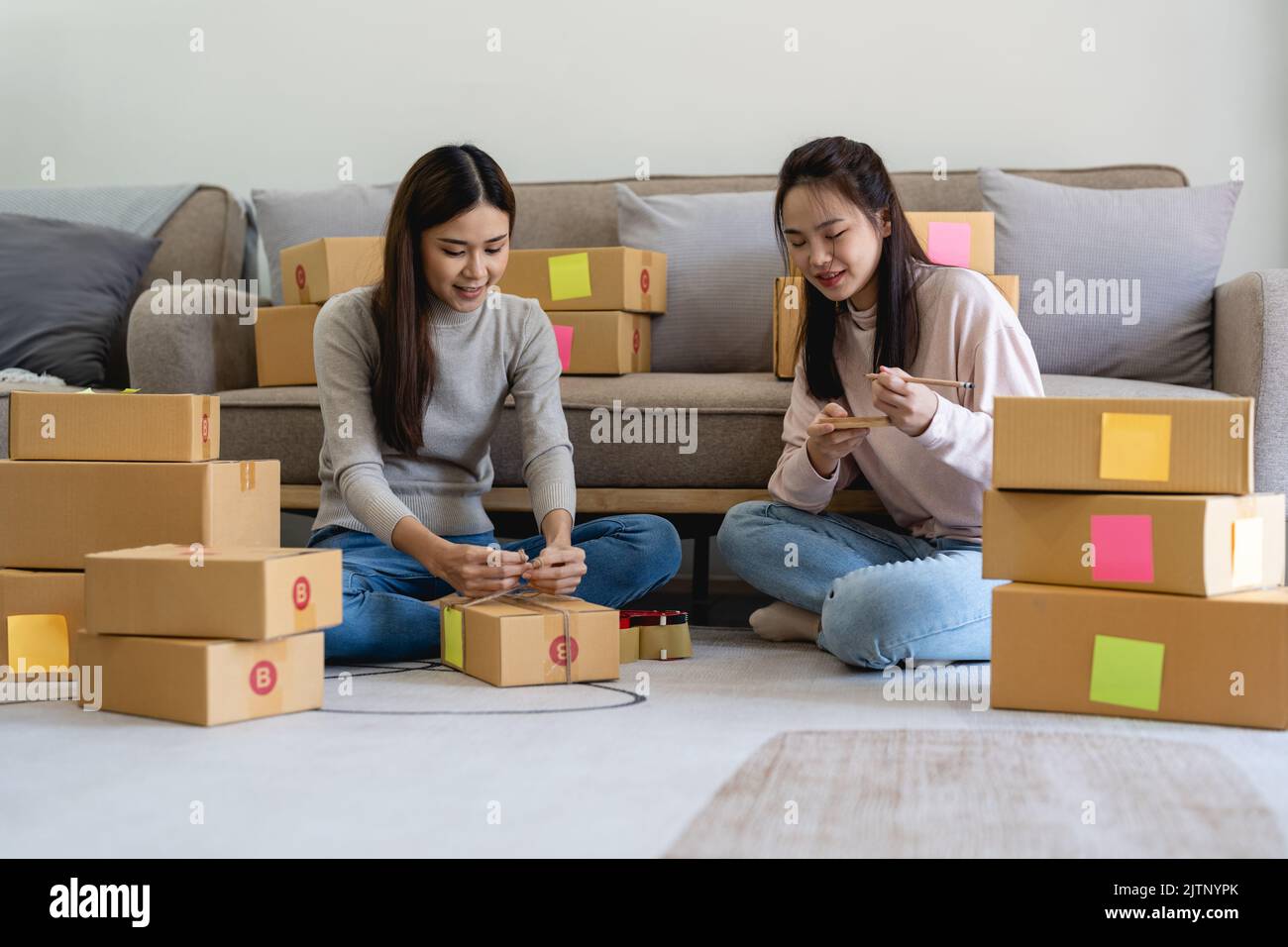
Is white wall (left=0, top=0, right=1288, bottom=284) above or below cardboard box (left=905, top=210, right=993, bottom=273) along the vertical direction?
above

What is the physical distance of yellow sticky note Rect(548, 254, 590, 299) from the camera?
2.27 metres

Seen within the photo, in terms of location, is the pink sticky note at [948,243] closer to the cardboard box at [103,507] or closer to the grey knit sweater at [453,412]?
the grey knit sweater at [453,412]

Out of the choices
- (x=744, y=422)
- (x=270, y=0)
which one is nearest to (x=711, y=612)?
(x=744, y=422)

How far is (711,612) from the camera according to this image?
2.41 meters

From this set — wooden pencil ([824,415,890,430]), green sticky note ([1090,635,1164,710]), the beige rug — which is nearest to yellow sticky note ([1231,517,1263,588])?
green sticky note ([1090,635,1164,710])

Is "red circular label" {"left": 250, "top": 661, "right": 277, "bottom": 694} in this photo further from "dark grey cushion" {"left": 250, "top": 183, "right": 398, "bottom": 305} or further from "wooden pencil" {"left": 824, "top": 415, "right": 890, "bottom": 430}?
"dark grey cushion" {"left": 250, "top": 183, "right": 398, "bottom": 305}

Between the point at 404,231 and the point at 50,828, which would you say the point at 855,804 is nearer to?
the point at 50,828

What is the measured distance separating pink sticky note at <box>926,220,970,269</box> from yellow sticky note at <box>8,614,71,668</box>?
1444 mm

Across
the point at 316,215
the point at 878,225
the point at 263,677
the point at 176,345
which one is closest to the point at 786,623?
the point at 878,225

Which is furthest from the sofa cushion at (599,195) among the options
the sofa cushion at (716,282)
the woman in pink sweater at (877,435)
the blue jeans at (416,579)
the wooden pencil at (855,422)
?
the wooden pencil at (855,422)

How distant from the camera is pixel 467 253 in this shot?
68.3 inches

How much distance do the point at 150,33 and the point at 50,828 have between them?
2463 millimetres

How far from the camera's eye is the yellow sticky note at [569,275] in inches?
89.4

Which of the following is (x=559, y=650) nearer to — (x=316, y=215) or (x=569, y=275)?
(x=569, y=275)
